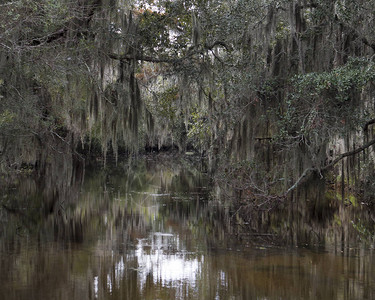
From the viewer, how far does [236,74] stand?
962 cm

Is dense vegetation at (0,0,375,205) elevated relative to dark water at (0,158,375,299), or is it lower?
elevated

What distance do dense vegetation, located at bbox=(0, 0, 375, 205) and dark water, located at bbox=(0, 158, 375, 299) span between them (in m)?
1.05

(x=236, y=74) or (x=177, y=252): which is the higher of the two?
(x=236, y=74)

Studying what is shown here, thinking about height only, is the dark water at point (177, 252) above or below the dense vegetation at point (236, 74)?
below

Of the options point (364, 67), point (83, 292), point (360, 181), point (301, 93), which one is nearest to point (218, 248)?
point (83, 292)

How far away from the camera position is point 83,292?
16.1 feet

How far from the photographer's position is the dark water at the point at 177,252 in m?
5.02

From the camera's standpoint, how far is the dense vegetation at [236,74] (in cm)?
764

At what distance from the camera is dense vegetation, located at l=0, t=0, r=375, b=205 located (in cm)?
764

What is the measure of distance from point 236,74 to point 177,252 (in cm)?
446

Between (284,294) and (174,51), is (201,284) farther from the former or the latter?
(174,51)

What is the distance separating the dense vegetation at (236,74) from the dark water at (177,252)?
1.05 metres

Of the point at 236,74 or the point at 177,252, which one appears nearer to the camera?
the point at 177,252

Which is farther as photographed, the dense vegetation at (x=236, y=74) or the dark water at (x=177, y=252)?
the dense vegetation at (x=236, y=74)
